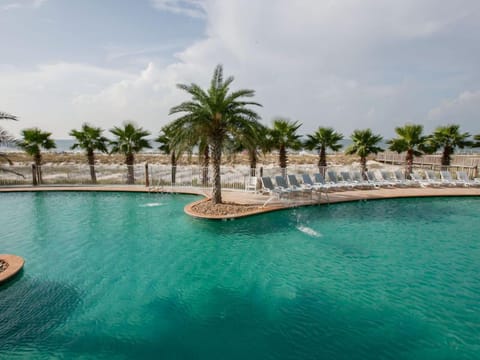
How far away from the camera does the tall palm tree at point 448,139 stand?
61.6 feet

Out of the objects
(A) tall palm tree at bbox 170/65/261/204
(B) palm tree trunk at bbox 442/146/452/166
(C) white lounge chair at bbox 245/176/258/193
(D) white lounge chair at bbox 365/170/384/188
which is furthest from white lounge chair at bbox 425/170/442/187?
(A) tall palm tree at bbox 170/65/261/204

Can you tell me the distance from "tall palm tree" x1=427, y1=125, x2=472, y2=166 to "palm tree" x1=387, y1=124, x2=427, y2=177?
0.65m

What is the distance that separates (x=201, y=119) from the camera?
11961mm

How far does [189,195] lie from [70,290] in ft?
33.5

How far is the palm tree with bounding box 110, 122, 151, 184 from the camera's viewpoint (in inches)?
727

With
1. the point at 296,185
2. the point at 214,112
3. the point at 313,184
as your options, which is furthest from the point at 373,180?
the point at 214,112

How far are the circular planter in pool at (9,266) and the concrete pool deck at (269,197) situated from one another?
232 inches

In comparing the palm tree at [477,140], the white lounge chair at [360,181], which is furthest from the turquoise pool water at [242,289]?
the palm tree at [477,140]

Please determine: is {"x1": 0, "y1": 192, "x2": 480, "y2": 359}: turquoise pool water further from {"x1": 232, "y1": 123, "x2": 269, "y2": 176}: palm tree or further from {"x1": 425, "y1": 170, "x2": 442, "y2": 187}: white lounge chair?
{"x1": 425, "y1": 170, "x2": 442, "y2": 187}: white lounge chair

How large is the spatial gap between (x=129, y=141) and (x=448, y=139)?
21.4 meters

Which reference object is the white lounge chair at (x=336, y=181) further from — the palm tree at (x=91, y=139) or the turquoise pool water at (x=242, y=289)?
the palm tree at (x=91, y=139)

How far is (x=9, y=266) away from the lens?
673cm

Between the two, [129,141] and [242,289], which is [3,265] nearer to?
[242,289]

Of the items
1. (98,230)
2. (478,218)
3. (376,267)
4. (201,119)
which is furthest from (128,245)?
(478,218)
